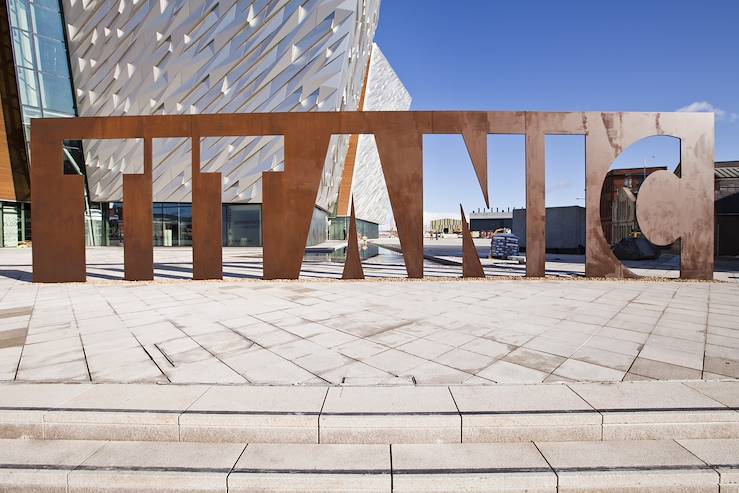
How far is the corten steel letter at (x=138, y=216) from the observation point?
1045cm

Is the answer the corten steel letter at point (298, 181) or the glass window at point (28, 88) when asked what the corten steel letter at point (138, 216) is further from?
the glass window at point (28, 88)

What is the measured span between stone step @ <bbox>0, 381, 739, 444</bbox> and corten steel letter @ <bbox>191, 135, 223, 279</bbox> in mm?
7552

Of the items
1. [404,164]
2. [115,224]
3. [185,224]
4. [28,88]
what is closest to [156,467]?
[404,164]

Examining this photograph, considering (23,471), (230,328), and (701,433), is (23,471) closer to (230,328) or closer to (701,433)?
(230,328)

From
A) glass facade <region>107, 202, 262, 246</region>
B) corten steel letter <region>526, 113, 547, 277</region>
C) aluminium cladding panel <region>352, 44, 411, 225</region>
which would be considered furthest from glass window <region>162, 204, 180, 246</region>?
corten steel letter <region>526, 113, 547, 277</region>

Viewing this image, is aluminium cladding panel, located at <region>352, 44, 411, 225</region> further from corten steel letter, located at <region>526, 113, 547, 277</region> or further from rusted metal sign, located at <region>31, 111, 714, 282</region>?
corten steel letter, located at <region>526, 113, 547, 277</region>

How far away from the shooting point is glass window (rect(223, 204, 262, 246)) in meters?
31.9

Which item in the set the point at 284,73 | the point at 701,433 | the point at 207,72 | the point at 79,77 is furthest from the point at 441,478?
the point at 79,77

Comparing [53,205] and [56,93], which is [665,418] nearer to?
[53,205]

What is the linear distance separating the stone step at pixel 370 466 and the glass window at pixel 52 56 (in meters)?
37.7

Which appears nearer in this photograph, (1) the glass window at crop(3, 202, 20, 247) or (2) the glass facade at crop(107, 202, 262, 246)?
(1) the glass window at crop(3, 202, 20, 247)

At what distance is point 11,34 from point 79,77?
436 cm

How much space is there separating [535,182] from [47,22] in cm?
3857

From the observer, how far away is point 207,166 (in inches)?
1136
